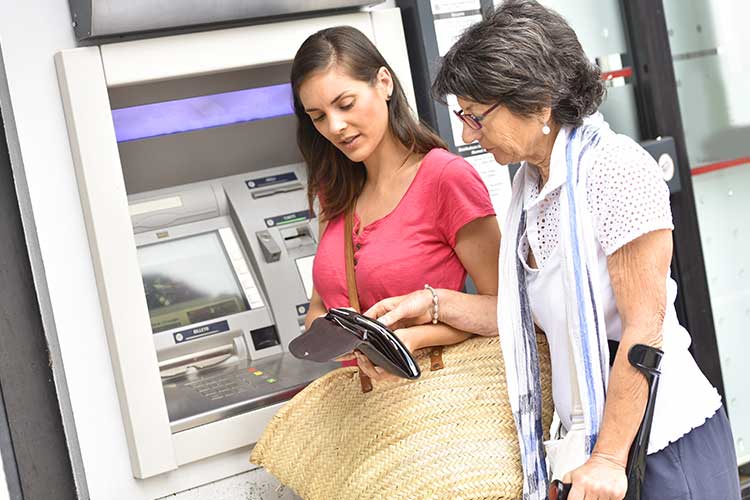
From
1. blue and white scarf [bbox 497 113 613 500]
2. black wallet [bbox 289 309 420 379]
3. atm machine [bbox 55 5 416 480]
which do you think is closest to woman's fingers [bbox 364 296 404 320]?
black wallet [bbox 289 309 420 379]

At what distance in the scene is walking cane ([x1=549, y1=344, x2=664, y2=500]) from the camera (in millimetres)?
1545

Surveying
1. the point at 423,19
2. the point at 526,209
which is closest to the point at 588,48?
the point at 423,19

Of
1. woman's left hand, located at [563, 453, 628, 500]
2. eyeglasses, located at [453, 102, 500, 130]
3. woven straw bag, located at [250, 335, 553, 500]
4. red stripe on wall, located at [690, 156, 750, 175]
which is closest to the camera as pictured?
Result: woman's left hand, located at [563, 453, 628, 500]

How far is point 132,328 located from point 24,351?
27 centimetres

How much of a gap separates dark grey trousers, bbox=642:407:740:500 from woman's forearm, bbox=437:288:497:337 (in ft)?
1.45

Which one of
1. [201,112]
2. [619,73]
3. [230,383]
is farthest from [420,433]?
[619,73]

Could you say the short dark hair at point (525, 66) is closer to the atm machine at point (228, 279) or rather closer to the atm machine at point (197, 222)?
the atm machine at point (197, 222)

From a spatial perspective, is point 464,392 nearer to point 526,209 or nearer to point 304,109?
point 526,209

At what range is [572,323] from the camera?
1.61 m

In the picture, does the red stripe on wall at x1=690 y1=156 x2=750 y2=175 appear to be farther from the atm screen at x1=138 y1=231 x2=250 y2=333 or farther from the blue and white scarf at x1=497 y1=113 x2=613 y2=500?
the blue and white scarf at x1=497 y1=113 x2=613 y2=500

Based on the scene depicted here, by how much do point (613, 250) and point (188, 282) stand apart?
59.5 inches

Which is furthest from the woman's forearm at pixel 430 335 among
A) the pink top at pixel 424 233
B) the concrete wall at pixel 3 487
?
the concrete wall at pixel 3 487

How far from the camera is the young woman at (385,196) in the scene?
1.95 meters

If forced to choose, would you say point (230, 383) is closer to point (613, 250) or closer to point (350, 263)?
point (350, 263)
